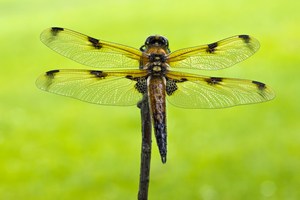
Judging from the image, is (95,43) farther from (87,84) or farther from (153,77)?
(153,77)

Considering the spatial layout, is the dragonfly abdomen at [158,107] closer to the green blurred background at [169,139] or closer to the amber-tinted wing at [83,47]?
the amber-tinted wing at [83,47]

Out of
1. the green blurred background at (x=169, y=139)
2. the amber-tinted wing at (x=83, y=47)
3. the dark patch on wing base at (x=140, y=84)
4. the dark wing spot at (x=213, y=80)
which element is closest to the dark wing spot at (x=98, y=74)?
the amber-tinted wing at (x=83, y=47)

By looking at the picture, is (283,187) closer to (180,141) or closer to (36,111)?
(180,141)

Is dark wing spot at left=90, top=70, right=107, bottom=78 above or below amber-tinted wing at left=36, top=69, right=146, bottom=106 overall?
above

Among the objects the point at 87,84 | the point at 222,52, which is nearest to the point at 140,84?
the point at 87,84

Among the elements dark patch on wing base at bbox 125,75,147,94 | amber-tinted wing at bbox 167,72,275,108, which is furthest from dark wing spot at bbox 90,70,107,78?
amber-tinted wing at bbox 167,72,275,108

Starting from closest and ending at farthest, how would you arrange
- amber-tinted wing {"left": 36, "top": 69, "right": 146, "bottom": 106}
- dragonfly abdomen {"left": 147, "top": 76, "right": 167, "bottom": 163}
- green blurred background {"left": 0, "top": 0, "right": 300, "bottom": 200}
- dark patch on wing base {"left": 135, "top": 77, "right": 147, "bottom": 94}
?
dragonfly abdomen {"left": 147, "top": 76, "right": 167, "bottom": 163} → dark patch on wing base {"left": 135, "top": 77, "right": 147, "bottom": 94} → amber-tinted wing {"left": 36, "top": 69, "right": 146, "bottom": 106} → green blurred background {"left": 0, "top": 0, "right": 300, "bottom": 200}

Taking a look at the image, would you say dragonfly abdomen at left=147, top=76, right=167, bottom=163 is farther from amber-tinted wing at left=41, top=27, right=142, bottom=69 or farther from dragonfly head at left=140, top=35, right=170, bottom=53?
amber-tinted wing at left=41, top=27, right=142, bottom=69

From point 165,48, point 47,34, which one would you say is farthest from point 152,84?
point 47,34
